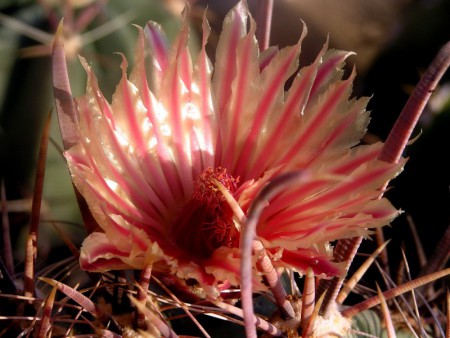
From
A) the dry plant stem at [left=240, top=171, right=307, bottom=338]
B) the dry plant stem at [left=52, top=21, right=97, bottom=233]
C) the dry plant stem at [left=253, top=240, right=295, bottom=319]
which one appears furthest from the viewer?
the dry plant stem at [left=52, top=21, right=97, bottom=233]

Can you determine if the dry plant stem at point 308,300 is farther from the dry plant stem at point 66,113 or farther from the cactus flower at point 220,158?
the dry plant stem at point 66,113

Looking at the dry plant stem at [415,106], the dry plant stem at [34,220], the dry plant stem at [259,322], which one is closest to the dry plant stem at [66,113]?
Result: the dry plant stem at [34,220]

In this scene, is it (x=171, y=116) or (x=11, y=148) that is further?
(x=11, y=148)

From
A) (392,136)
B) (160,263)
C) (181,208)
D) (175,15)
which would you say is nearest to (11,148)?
(175,15)

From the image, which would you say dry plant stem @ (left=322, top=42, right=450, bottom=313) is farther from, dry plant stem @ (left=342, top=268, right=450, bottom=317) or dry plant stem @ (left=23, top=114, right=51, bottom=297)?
dry plant stem @ (left=23, top=114, right=51, bottom=297)

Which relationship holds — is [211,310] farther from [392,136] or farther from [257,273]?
[392,136]

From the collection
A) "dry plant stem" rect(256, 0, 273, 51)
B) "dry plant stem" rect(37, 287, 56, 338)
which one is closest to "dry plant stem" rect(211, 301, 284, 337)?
"dry plant stem" rect(37, 287, 56, 338)
